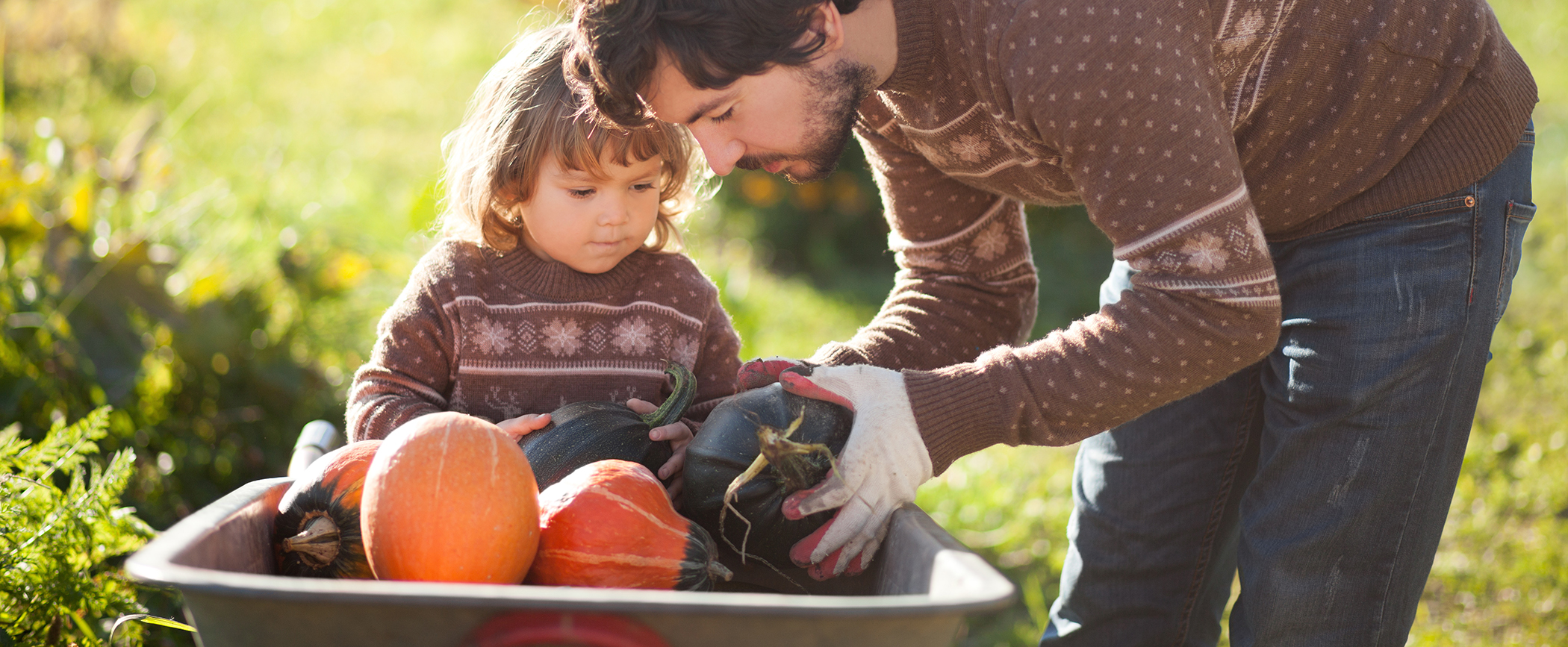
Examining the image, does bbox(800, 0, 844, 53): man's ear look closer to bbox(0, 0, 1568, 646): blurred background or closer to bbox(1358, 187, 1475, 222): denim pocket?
bbox(0, 0, 1568, 646): blurred background

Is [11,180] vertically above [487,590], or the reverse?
[11,180]

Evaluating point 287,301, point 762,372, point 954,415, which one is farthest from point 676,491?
point 287,301

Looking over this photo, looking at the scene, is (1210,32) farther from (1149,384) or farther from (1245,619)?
(1245,619)

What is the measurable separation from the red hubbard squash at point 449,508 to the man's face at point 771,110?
700mm

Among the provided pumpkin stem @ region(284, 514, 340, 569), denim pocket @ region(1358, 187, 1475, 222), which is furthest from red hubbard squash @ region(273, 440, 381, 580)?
denim pocket @ region(1358, 187, 1475, 222)

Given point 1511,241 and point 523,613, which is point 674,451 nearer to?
point 523,613

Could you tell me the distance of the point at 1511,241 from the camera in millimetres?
1865

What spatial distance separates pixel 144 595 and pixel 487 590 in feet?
5.35

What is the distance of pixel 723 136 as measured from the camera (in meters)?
1.86

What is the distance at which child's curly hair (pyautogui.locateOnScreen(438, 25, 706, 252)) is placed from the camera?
207 cm

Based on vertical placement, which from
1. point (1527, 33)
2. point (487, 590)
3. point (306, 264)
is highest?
point (487, 590)

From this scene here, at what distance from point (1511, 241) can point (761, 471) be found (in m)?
1.36

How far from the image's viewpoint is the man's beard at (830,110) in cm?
179

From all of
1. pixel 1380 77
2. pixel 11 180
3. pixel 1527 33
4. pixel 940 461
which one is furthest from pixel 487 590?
pixel 1527 33
